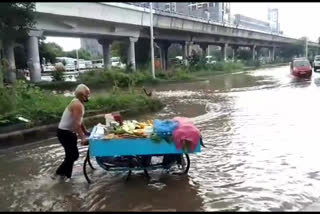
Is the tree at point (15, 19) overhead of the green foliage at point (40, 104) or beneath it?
overhead

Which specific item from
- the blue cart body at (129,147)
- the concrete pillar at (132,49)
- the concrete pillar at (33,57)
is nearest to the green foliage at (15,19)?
the blue cart body at (129,147)

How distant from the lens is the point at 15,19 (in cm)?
1869

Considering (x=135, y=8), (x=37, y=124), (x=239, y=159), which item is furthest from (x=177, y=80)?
(x=239, y=159)

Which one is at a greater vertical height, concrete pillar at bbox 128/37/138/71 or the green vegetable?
concrete pillar at bbox 128/37/138/71

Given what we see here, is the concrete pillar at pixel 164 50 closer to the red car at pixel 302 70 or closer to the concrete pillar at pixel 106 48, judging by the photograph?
the concrete pillar at pixel 106 48

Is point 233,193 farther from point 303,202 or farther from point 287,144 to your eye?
point 287,144

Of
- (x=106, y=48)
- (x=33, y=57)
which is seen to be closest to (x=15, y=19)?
(x=33, y=57)

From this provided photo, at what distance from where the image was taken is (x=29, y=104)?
1273 cm

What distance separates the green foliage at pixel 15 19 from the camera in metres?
17.7

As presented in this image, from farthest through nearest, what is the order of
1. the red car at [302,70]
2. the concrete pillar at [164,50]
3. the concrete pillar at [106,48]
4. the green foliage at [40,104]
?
the concrete pillar at [164,50] → the concrete pillar at [106,48] → the red car at [302,70] → the green foliage at [40,104]

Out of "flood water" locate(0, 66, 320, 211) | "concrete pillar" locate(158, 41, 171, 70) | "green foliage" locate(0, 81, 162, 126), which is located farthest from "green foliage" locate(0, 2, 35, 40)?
"concrete pillar" locate(158, 41, 171, 70)

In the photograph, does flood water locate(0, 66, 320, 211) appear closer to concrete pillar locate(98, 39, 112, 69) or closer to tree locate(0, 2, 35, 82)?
tree locate(0, 2, 35, 82)

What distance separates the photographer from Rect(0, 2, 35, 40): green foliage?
57.9 ft

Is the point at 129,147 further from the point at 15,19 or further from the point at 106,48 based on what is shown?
the point at 106,48
